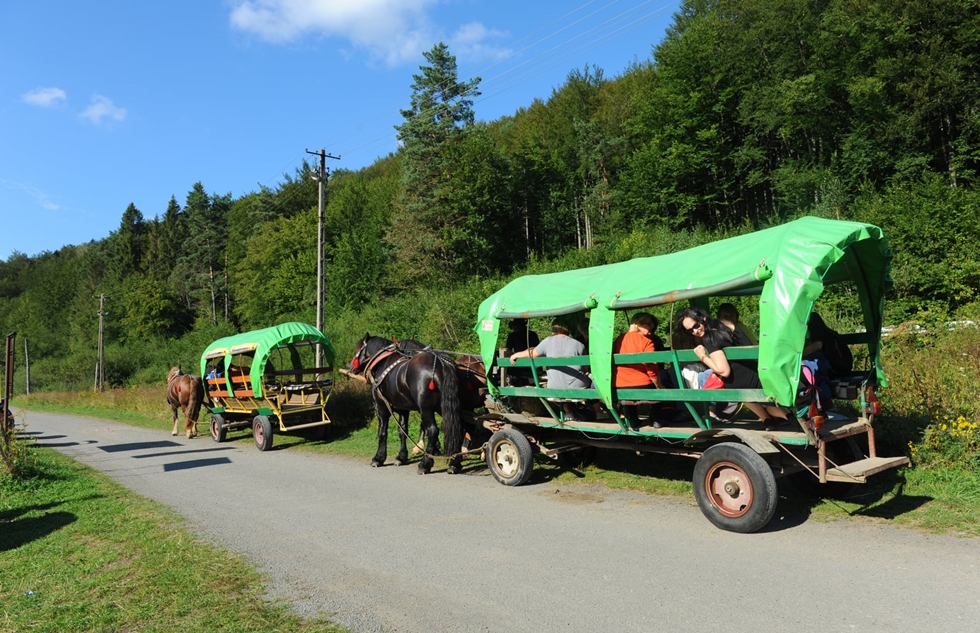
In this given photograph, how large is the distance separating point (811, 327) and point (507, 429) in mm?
3811

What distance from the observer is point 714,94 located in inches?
1420

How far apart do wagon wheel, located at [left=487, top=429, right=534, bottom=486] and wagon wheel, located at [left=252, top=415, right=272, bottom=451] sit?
7022 mm

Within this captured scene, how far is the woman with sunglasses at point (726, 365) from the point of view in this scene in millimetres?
5867

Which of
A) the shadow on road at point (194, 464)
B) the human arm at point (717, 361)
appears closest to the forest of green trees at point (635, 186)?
the shadow on road at point (194, 464)

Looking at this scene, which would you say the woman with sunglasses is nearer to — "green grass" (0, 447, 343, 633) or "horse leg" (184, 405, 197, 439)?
"green grass" (0, 447, 343, 633)

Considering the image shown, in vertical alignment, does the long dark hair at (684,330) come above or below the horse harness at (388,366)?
above

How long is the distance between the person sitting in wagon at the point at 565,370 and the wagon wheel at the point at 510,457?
72cm

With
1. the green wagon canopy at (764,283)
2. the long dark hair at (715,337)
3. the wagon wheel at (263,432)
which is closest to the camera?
the green wagon canopy at (764,283)

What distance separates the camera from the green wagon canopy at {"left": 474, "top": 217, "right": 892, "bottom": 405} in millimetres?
5148

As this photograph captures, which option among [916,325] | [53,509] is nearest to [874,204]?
[916,325]

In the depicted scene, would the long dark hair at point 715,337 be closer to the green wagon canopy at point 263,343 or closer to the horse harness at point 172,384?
the green wagon canopy at point 263,343

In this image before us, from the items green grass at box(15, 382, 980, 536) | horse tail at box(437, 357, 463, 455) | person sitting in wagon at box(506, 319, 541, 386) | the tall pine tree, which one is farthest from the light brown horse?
the tall pine tree

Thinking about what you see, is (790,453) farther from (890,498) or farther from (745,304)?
(745,304)

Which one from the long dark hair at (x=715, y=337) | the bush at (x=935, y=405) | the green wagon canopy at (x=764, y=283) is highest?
the green wagon canopy at (x=764, y=283)
